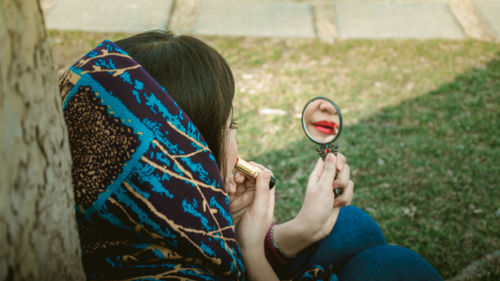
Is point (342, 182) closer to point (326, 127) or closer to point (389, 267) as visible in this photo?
point (326, 127)

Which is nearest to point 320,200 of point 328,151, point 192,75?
point 328,151

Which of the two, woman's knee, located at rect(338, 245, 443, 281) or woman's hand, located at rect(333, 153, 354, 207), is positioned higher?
woman's hand, located at rect(333, 153, 354, 207)

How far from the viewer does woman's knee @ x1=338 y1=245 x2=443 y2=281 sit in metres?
1.37

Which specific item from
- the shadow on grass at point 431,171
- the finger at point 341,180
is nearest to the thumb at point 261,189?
the finger at point 341,180

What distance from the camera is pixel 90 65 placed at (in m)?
1.10

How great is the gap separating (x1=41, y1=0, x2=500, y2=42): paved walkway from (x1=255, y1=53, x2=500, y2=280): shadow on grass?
937mm

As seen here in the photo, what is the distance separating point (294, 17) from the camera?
439cm

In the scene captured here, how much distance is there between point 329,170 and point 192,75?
56 centimetres

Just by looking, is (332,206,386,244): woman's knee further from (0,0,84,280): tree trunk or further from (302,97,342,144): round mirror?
(0,0,84,280): tree trunk

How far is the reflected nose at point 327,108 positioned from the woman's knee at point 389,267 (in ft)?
1.55

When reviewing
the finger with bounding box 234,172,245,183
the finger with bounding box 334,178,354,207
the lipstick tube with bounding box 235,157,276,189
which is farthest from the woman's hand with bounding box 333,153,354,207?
the finger with bounding box 234,172,245,183

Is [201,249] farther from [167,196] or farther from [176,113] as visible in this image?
[176,113]

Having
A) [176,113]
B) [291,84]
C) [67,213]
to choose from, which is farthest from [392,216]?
[67,213]

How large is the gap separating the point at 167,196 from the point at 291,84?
2.62 meters
